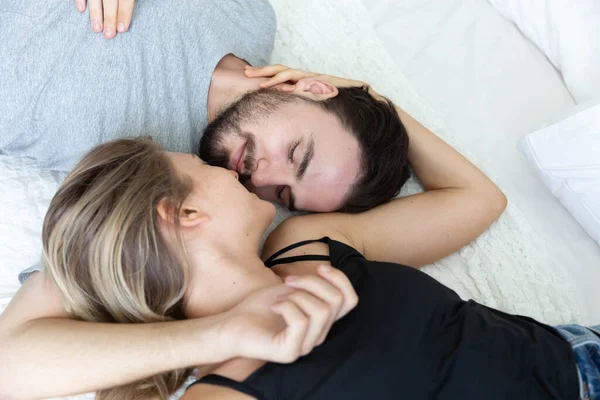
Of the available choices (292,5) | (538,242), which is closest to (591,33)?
(538,242)

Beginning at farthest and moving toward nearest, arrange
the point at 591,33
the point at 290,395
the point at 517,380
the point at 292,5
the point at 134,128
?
1. the point at 292,5
2. the point at 591,33
3. the point at 134,128
4. the point at 517,380
5. the point at 290,395

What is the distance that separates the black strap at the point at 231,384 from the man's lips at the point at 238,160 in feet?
1.86

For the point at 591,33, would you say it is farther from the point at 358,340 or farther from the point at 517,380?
the point at 358,340

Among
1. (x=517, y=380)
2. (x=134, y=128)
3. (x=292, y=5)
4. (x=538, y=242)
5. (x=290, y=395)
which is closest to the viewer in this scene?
(x=290, y=395)

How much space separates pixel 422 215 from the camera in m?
1.41

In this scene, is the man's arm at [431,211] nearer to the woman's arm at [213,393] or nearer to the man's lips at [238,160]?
the man's lips at [238,160]

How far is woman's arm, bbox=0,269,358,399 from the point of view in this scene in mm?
886

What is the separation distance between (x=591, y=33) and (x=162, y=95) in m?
1.39

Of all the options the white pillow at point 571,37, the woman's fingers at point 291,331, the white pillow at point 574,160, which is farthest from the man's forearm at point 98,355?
the white pillow at point 571,37

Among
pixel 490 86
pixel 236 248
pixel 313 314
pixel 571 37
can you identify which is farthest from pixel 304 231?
pixel 571 37

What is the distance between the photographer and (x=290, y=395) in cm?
94

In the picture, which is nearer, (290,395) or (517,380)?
(290,395)

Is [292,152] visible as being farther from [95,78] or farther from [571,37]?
[571,37]

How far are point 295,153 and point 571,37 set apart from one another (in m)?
1.10
